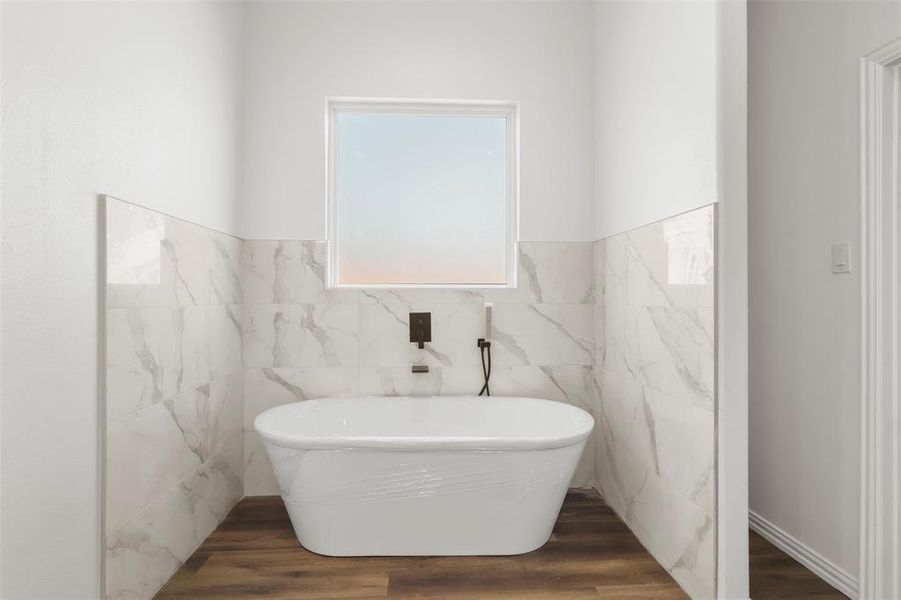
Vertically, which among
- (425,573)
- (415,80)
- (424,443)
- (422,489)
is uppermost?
(415,80)

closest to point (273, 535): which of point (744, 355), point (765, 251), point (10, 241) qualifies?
point (10, 241)

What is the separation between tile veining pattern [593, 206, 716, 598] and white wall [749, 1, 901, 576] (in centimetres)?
60

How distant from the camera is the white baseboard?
5.94ft

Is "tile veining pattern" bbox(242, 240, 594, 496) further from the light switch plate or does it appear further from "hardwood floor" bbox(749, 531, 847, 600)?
the light switch plate

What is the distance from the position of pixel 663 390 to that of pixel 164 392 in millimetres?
1978

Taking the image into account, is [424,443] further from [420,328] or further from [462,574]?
[420,328]

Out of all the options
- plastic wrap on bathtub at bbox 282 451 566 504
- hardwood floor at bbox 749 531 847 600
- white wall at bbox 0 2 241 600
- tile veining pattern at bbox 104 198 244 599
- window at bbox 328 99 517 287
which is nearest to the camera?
white wall at bbox 0 2 241 600

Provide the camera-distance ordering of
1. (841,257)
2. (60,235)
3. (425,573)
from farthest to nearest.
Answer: (425,573), (841,257), (60,235)

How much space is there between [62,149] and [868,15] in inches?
104

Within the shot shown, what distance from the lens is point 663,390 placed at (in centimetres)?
200

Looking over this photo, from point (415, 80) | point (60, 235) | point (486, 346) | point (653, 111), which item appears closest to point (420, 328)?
point (486, 346)

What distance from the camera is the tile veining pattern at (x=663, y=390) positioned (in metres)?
1.71

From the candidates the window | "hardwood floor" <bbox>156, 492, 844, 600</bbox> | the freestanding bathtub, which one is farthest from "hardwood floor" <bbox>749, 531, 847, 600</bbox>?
the window

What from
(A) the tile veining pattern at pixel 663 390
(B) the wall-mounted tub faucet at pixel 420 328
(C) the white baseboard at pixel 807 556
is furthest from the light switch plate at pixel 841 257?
(B) the wall-mounted tub faucet at pixel 420 328
